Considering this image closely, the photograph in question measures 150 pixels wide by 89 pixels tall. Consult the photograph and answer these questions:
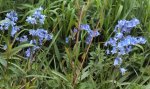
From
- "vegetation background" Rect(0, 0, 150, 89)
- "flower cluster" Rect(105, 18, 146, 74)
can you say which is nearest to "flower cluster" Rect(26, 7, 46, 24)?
"vegetation background" Rect(0, 0, 150, 89)

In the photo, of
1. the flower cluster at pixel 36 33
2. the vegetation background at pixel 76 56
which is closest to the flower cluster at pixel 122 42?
the vegetation background at pixel 76 56

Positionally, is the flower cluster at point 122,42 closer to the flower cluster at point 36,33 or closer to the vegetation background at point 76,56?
the vegetation background at point 76,56

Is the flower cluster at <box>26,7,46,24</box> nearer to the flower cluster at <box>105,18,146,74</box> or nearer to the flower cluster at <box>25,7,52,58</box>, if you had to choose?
the flower cluster at <box>25,7,52,58</box>

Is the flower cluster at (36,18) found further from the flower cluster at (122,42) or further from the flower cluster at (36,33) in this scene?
the flower cluster at (122,42)

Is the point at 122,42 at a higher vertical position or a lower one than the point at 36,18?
lower

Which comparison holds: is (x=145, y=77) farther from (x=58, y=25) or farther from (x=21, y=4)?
(x=21, y=4)

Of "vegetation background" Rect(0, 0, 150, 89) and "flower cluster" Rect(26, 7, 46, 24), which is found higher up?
"flower cluster" Rect(26, 7, 46, 24)

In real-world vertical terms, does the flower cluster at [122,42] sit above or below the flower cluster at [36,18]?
below

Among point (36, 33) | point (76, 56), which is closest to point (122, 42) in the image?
point (76, 56)

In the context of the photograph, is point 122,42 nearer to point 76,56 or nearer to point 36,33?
point 76,56
